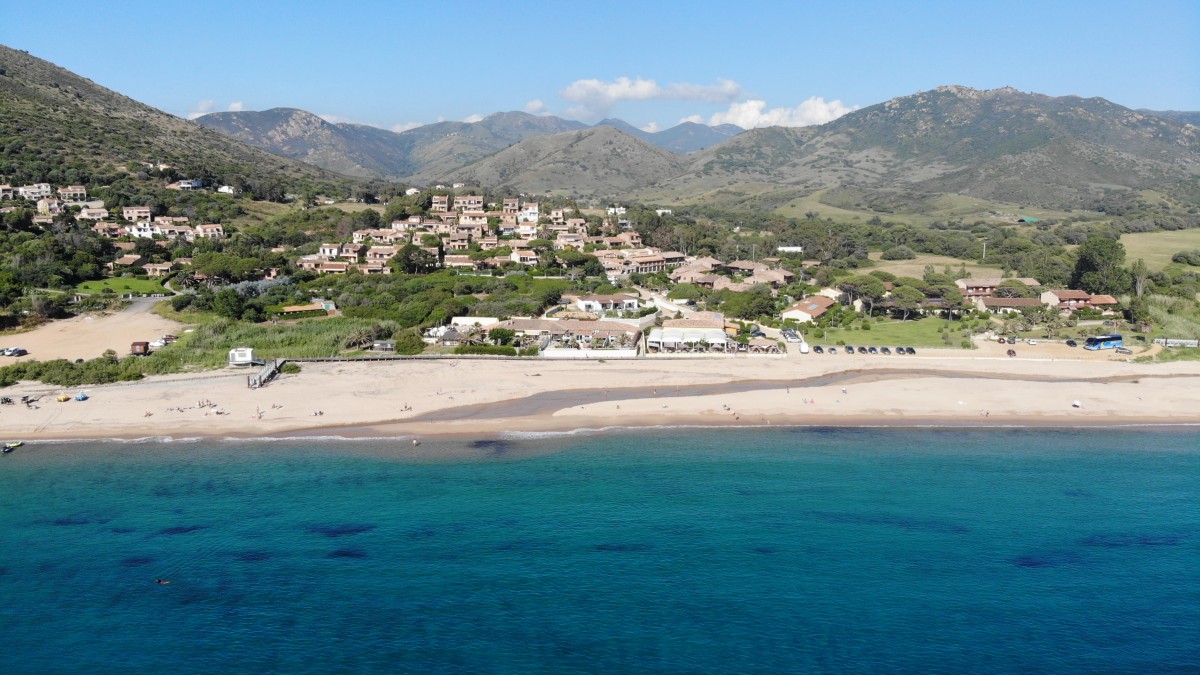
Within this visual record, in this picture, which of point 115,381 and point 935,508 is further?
point 115,381

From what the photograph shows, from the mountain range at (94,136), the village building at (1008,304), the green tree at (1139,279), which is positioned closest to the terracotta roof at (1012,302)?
the village building at (1008,304)

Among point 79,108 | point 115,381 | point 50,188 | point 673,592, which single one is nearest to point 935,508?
point 673,592

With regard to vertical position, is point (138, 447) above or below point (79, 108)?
below

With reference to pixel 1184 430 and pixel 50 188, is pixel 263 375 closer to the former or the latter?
pixel 1184 430

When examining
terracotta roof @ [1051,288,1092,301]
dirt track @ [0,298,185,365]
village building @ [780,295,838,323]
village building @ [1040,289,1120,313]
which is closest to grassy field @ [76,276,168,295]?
dirt track @ [0,298,185,365]

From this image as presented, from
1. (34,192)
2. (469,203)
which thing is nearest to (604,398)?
(469,203)

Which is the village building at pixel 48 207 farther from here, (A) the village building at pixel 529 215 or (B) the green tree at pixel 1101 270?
(B) the green tree at pixel 1101 270

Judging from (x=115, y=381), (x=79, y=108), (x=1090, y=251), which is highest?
(x=79, y=108)

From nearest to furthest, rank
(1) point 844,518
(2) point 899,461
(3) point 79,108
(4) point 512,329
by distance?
1. (1) point 844,518
2. (2) point 899,461
3. (4) point 512,329
4. (3) point 79,108
